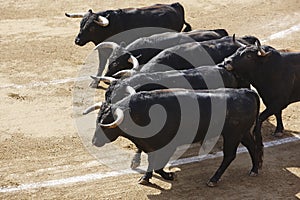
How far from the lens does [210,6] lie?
2119 centimetres

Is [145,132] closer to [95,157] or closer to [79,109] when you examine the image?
[95,157]

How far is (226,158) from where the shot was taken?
430 inches

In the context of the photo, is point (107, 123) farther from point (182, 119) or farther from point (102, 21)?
point (102, 21)

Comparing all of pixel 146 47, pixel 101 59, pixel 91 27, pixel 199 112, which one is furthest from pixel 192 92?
pixel 91 27

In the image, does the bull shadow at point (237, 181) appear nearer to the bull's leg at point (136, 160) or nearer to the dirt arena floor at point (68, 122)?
the dirt arena floor at point (68, 122)

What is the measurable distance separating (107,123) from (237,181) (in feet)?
8.20

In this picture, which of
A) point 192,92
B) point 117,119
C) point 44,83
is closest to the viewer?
point 117,119

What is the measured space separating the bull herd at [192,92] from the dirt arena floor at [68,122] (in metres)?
0.39

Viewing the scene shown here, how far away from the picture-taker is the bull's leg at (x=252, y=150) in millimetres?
11047

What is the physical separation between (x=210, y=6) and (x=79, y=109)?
8.64m

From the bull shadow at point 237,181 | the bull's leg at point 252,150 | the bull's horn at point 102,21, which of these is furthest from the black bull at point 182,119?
the bull's horn at point 102,21

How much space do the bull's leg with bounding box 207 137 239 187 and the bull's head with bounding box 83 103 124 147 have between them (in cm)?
177

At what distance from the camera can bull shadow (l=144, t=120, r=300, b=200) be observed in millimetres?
10695

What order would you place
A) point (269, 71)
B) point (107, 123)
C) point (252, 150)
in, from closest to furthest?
point (107, 123), point (252, 150), point (269, 71)
